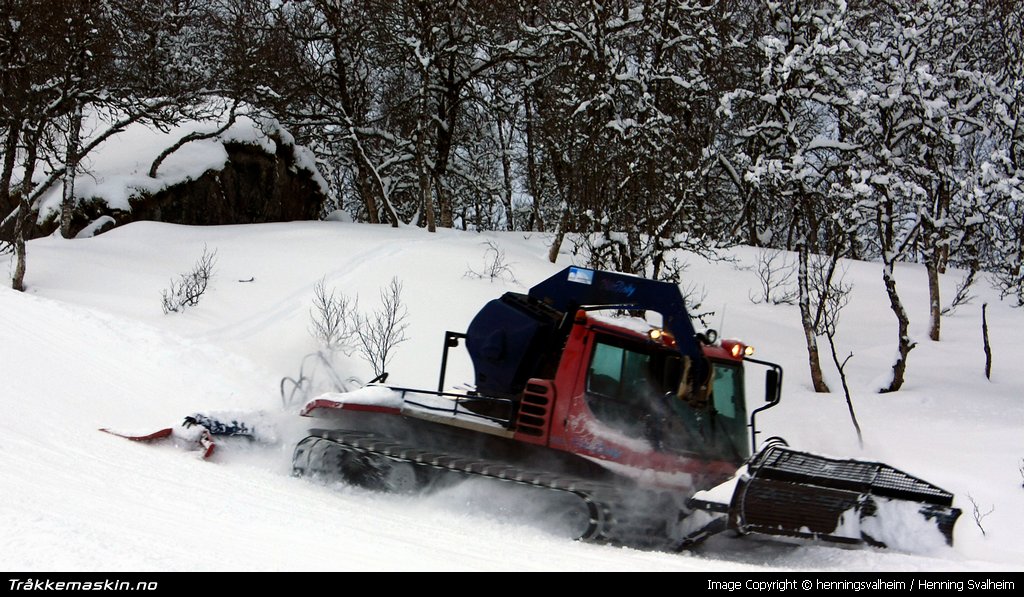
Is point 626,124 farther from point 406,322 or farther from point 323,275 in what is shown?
point 323,275

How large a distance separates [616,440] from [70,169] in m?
17.6

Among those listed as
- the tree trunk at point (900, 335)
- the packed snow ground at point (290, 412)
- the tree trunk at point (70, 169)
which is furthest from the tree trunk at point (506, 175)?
the tree trunk at point (900, 335)

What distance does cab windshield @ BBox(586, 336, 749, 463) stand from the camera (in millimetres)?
6703

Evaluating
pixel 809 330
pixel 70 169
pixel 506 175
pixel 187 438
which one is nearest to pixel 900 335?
pixel 809 330

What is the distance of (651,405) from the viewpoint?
6793mm

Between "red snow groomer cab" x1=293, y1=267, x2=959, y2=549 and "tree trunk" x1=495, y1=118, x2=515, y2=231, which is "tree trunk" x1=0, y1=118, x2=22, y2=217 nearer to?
"red snow groomer cab" x1=293, y1=267, x2=959, y2=549

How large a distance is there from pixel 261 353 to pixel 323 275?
4.71 meters

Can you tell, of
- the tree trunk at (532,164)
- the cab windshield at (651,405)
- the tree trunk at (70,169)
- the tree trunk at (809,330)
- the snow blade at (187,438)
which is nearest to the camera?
the cab windshield at (651,405)

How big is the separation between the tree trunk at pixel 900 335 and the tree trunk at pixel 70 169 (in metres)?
Answer: 16.9

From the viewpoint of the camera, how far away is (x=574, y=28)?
58.5ft

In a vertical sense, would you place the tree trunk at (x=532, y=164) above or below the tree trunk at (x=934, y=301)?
above

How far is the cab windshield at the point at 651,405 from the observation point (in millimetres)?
6703

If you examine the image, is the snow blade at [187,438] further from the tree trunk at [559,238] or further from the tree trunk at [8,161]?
the tree trunk at [559,238]
